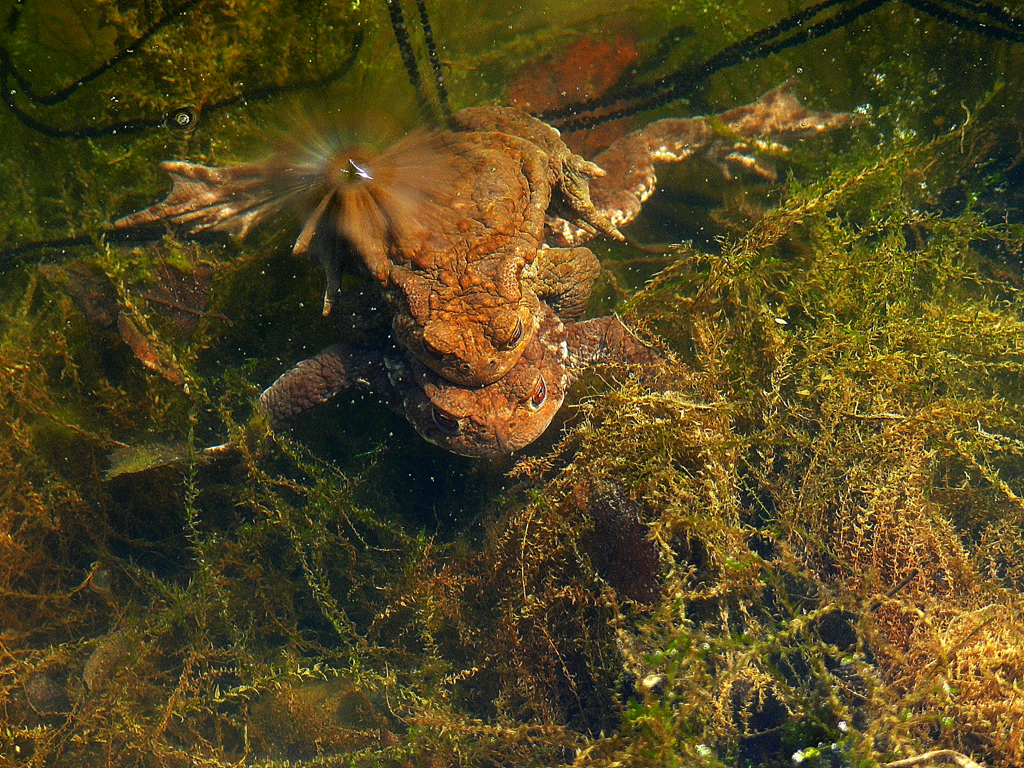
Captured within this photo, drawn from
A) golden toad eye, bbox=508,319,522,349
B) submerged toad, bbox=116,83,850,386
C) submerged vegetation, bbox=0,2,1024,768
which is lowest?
submerged vegetation, bbox=0,2,1024,768

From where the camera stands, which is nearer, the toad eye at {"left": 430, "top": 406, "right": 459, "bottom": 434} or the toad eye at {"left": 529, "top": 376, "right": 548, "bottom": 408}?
the toad eye at {"left": 430, "top": 406, "right": 459, "bottom": 434}

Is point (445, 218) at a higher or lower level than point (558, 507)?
higher

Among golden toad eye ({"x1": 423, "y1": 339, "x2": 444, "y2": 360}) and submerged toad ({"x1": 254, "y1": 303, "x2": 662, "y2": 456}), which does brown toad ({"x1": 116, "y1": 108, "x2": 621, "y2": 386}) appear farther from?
submerged toad ({"x1": 254, "y1": 303, "x2": 662, "y2": 456})

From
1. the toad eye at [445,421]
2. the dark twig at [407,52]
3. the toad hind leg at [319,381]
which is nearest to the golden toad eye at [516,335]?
the toad eye at [445,421]

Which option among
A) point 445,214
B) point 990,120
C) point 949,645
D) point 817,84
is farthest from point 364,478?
point 990,120

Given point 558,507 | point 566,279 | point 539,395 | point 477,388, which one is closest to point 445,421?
point 477,388

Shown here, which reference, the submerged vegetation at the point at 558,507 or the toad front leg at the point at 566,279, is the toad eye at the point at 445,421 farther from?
the toad front leg at the point at 566,279

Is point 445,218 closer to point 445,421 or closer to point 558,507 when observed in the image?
point 445,421

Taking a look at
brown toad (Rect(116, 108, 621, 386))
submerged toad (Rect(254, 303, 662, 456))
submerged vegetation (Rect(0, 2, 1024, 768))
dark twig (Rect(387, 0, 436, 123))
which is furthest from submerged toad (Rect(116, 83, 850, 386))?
dark twig (Rect(387, 0, 436, 123))
